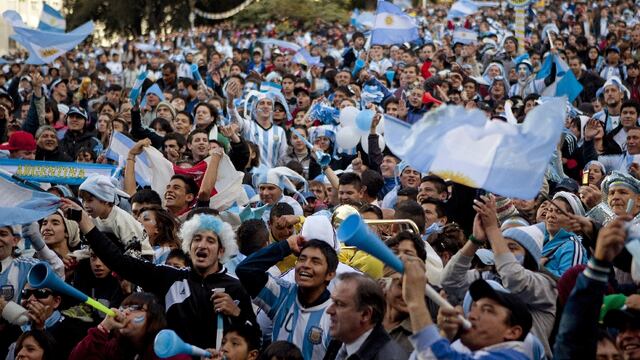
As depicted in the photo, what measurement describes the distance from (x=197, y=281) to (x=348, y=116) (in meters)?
5.77

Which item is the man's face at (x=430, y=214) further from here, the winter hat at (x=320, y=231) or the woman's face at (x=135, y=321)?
the woman's face at (x=135, y=321)

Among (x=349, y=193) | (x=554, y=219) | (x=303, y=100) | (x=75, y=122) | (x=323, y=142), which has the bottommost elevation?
(x=303, y=100)

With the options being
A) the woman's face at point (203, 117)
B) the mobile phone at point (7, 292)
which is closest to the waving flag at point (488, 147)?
the mobile phone at point (7, 292)

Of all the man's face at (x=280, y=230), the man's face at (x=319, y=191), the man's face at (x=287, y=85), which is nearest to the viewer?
the man's face at (x=280, y=230)

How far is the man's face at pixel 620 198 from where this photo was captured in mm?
7887

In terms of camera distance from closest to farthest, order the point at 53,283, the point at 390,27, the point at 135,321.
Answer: the point at 53,283
the point at 135,321
the point at 390,27

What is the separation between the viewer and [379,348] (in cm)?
509

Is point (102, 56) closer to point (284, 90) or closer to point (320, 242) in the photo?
point (284, 90)

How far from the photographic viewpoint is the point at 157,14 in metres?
45.7

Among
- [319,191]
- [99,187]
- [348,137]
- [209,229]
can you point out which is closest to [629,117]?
[348,137]

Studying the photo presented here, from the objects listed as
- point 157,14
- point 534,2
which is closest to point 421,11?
point 534,2

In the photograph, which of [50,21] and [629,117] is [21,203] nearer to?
[629,117]

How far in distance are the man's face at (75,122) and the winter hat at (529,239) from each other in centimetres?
771

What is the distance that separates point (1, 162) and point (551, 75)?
8.79 m
